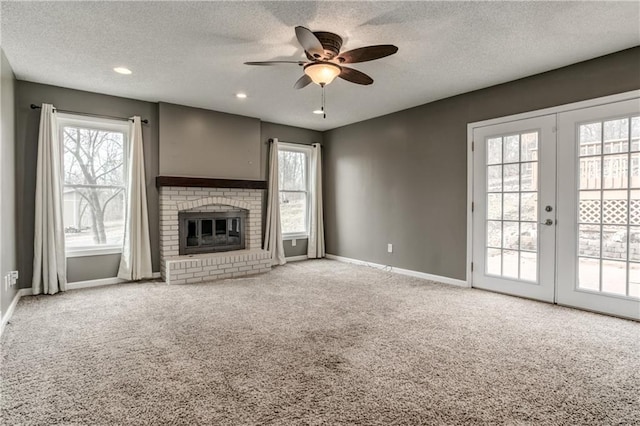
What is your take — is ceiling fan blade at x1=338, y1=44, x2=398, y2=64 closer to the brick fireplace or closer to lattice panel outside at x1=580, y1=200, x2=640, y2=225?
lattice panel outside at x1=580, y1=200, x2=640, y2=225

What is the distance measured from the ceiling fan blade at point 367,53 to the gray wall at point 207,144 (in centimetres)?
319

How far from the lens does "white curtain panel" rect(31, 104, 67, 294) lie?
4172 millimetres

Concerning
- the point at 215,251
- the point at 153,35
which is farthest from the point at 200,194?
the point at 153,35

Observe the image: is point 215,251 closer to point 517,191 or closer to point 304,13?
point 304,13

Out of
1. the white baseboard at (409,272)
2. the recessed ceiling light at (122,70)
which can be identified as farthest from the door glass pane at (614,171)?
the recessed ceiling light at (122,70)

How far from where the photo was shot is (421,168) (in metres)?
5.21

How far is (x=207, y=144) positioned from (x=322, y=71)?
3.02 meters

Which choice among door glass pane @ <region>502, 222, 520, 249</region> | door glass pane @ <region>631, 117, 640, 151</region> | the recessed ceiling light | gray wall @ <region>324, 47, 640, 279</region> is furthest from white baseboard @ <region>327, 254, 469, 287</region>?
the recessed ceiling light

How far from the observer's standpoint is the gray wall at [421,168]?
371 cm

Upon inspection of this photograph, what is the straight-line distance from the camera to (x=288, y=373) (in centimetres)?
229

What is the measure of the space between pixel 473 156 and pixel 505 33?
1.81 m

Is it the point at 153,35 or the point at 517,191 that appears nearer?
the point at 153,35

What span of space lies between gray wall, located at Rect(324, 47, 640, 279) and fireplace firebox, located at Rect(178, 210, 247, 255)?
75.9 inches

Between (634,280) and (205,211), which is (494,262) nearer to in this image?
(634,280)
